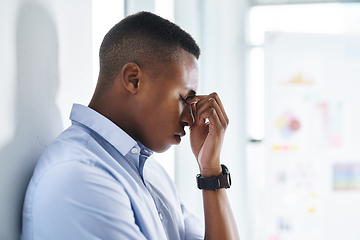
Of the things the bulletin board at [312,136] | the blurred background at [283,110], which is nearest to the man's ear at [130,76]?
the blurred background at [283,110]

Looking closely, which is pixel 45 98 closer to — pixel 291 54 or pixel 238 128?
pixel 238 128

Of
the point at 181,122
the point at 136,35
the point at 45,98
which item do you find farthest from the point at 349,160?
the point at 45,98

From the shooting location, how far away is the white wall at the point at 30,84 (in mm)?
570

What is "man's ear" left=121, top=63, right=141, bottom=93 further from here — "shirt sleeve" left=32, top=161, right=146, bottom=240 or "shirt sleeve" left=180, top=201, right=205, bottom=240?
"shirt sleeve" left=180, top=201, right=205, bottom=240

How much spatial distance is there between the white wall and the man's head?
0.35ft

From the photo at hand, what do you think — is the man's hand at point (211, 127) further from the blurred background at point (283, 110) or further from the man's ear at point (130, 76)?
the blurred background at point (283, 110)

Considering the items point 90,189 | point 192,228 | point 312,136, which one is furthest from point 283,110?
point 90,189

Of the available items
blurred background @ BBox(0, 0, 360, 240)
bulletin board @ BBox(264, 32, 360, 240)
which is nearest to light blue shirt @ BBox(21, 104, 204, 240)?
blurred background @ BBox(0, 0, 360, 240)

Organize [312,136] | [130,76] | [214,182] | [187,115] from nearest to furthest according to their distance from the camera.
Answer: [130,76]
[187,115]
[214,182]
[312,136]

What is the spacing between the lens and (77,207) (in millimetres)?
545

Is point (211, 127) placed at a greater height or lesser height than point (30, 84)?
lesser

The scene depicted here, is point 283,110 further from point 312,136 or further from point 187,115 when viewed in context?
A: point 187,115

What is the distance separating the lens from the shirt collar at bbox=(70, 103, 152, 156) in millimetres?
725

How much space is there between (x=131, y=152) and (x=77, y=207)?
0.82 ft
